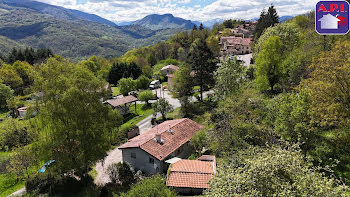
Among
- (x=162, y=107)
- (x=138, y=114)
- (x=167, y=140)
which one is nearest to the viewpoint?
(x=167, y=140)

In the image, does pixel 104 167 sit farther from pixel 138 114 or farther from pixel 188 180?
pixel 138 114

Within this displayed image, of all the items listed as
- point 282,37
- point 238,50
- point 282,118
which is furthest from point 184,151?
point 238,50

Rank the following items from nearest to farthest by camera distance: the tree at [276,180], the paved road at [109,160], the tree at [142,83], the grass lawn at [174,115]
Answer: the tree at [276,180]
the paved road at [109,160]
the grass lawn at [174,115]
the tree at [142,83]

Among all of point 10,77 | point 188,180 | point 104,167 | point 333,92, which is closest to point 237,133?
point 188,180

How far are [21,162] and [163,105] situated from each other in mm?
25082

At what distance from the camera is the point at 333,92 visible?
17250 mm

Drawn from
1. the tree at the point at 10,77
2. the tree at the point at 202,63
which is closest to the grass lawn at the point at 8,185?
the tree at the point at 202,63

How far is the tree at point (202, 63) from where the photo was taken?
44.8 metres

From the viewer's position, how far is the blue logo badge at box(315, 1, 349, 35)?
996 inches

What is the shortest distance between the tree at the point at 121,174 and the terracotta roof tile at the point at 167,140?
Answer: 284 centimetres

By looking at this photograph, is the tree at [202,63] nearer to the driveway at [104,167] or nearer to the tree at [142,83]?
the driveway at [104,167]

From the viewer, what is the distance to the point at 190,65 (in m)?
45.9

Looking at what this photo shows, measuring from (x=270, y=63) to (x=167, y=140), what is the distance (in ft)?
70.2

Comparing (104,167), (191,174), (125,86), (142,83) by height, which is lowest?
(104,167)
